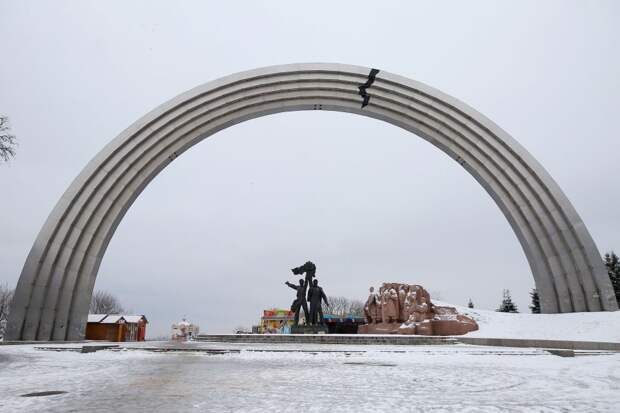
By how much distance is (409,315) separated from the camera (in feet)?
66.8

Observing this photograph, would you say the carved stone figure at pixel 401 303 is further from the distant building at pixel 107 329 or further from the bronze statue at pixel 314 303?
the distant building at pixel 107 329

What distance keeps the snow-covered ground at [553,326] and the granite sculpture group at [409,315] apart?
0.99 metres

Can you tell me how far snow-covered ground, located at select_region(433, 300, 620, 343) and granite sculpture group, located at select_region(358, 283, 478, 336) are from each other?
3.26ft

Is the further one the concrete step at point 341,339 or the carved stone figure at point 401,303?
the carved stone figure at point 401,303

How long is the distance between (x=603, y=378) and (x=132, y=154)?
22935 millimetres

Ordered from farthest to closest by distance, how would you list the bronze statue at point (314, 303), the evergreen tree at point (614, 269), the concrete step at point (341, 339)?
the evergreen tree at point (614, 269), the bronze statue at point (314, 303), the concrete step at point (341, 339)

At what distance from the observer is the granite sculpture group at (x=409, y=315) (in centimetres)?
1947

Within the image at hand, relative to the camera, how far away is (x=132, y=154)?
73.4 ft

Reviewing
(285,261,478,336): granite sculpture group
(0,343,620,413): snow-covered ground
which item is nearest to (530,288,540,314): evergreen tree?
(285,261,478,336): granite sculpture group

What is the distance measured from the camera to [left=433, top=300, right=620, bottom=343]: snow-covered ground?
49.4 ft

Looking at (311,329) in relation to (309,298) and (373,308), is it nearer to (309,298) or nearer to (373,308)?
Answer: (309,298)

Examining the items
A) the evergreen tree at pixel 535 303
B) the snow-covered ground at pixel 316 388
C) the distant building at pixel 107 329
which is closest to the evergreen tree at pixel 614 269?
the evergreen tree at pixel 535 303

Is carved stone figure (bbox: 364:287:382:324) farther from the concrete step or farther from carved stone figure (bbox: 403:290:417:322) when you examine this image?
the concrete step

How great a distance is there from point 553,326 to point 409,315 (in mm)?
6382
